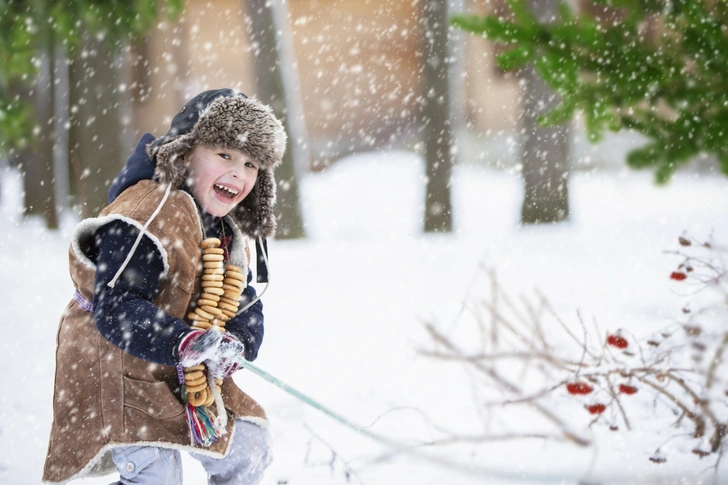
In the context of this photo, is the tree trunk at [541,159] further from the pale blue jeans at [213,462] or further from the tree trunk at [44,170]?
the pale blue jeans at [213,462]

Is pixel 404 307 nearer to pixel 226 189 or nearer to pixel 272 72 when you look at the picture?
pixel 272 72

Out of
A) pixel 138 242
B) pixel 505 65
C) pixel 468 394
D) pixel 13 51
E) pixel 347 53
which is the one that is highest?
pixel 347 53

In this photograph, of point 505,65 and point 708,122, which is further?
point 505,65

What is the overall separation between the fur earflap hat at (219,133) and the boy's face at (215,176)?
0.09ft

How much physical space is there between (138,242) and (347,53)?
11212mm

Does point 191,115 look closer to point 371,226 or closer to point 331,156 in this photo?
point 371,226

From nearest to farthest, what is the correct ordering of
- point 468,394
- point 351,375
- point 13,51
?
point 468,394 < point 351,375 < point 13,51

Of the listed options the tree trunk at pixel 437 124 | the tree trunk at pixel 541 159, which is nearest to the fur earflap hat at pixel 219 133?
the tree trunk at pixel 437 124

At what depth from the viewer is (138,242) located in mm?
2182

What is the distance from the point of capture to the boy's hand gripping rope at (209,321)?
233 centimetres

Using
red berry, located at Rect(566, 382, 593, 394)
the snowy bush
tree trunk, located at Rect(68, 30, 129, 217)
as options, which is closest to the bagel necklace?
the snowy bush

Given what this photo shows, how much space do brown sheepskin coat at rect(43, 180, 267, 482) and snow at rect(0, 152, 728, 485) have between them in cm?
93

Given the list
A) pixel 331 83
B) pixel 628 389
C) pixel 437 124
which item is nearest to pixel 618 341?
pixel 628 389

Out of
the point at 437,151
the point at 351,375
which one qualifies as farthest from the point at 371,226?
the point at 351,375
